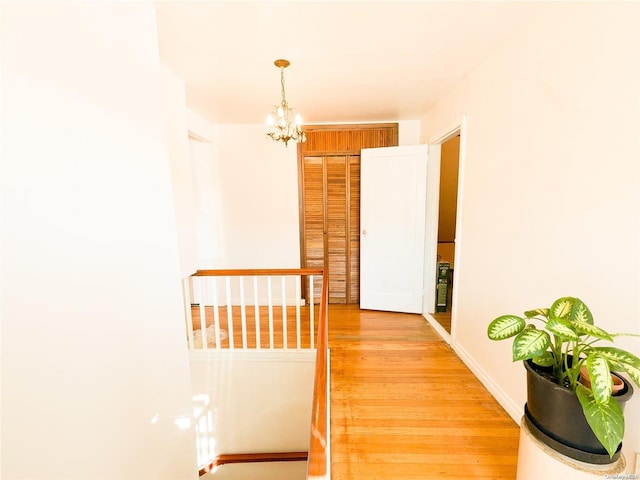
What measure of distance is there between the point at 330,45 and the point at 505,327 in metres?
1.89

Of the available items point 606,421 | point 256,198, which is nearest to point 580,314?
point 606,421

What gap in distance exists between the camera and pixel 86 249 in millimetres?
1097

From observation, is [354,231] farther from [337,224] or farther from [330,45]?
[330,45]

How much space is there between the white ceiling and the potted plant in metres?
1.61

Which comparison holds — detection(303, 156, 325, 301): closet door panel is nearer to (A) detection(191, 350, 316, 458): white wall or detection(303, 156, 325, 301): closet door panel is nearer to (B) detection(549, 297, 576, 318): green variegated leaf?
(A) detection(191, 350, 316, 458): white wall

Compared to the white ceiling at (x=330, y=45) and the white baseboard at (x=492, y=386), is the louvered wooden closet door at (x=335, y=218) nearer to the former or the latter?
the white ceiling at (x=330, y=45)

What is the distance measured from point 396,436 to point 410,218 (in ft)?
7.17

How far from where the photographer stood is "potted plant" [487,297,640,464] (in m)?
0.84

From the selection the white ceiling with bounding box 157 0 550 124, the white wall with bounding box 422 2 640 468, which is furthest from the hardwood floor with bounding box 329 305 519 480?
the white ceiling with bounding box 157 0 550 124

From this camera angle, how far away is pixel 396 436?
64.9 inches

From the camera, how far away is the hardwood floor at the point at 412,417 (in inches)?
57.9

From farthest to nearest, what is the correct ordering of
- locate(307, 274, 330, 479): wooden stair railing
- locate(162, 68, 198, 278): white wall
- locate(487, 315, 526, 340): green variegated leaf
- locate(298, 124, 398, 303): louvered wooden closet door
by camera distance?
locate(298, 124, 398, 303): louvered wooden closet door, locate(162, 68, 198, 278): white wall, locate(487, 315, 526, 340): green variegated leaf, locate(307, 274, 330, 479): wooden stair railing

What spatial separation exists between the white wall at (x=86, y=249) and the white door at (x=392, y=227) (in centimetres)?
228

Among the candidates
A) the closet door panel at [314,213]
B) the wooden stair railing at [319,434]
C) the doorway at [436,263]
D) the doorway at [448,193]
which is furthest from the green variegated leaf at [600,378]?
the doorway at [448,193]
